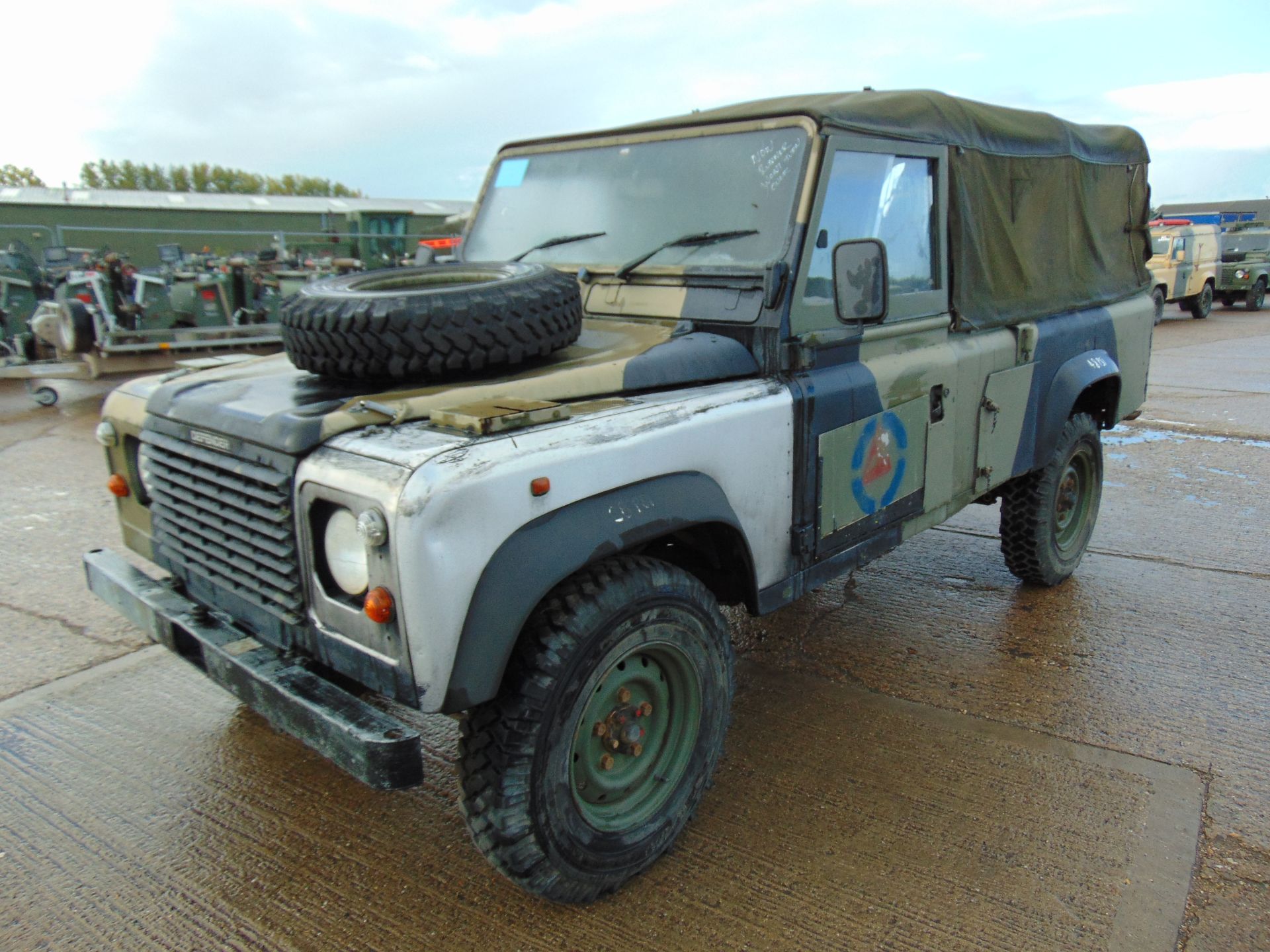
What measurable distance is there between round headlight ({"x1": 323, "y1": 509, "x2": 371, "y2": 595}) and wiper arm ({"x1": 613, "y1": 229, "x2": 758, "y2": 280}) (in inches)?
61.8

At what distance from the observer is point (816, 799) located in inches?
116

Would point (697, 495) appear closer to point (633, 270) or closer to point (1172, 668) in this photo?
point (633, 270)

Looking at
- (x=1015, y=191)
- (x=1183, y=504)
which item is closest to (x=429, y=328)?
(x=1015, y=191)

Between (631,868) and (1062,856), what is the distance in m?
1.27

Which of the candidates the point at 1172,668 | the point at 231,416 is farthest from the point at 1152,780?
the point at 231,416

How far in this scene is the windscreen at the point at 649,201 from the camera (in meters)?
3.08

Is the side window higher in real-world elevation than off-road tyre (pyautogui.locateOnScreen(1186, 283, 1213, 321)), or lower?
higher

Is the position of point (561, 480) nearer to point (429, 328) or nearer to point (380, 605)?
point (380, 605)

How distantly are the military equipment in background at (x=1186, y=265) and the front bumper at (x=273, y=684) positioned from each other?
57.7 ft

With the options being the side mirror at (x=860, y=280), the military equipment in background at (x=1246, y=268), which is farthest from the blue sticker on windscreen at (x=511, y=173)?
the military equipment in background at (x=1246, y=268)

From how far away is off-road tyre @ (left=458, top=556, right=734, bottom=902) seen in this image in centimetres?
220

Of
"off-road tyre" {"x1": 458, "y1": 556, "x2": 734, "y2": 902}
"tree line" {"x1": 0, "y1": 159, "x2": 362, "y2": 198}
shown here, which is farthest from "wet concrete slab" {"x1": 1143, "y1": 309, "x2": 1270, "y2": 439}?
"tree line" {"x1": 0, "y1": 159, "x2": 362, "y2": 198}

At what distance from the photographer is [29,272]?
12.5 m

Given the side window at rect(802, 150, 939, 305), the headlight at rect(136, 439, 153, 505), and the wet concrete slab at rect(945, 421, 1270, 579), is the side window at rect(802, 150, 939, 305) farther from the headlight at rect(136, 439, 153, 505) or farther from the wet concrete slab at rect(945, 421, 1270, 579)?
the wet concrete slab at rect(945, 421, 1270, 579)
